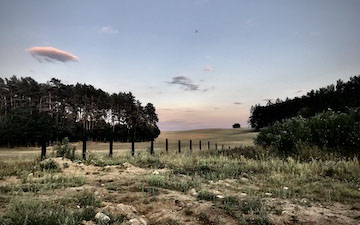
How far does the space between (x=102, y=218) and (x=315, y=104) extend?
76907 millimetres

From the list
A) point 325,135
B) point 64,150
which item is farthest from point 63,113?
point 325,135

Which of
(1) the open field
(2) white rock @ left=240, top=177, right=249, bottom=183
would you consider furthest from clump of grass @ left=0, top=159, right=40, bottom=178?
(2) white rock @ left=240, top=177, right=249, bottom=183

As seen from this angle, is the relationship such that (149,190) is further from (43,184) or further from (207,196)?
(43,184)

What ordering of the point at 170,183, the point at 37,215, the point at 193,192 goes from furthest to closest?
the point at 170,183 → the point at 193,192 → the point at 37,215

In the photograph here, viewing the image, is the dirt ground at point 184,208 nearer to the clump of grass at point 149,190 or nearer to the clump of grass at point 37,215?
the clump of grass at point 149,190

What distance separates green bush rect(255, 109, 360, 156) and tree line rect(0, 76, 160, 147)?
33.8 metres

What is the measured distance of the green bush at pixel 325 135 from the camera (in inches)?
579

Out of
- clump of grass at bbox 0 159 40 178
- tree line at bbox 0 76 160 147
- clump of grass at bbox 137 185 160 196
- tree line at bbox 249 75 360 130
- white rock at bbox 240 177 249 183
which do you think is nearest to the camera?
clump of grass at bbox 137 185 160 196

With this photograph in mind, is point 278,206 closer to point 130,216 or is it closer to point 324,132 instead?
point 130,216

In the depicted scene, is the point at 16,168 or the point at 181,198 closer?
the point at 181,198

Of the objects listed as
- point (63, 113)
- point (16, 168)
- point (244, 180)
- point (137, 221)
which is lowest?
point (244, 180)

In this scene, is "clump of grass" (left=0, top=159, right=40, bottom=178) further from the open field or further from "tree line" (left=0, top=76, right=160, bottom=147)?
"tree line" (left=0, top=76, right=160, bottom=147)

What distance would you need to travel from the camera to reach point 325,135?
15.8 meters

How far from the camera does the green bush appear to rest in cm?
1472
